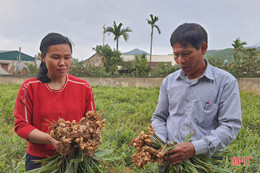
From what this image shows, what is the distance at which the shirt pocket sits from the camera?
146cm

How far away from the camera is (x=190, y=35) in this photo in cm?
145

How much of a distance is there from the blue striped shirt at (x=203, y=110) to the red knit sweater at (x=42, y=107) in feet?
2.13

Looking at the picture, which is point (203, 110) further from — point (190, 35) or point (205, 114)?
point (190, 35)

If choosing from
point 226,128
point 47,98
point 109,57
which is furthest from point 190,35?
point 109,57

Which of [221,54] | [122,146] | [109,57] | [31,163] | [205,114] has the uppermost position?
[221,54]

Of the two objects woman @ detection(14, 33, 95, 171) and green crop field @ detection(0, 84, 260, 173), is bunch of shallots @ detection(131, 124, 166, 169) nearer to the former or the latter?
green crop field @ detection(0, 84, 260, 173)

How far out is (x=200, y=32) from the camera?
4.91ft

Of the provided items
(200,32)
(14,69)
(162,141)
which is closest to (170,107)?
(162,141)

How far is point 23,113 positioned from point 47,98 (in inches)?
7.0

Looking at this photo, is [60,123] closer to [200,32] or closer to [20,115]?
[20,115]

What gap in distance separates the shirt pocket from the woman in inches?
33.0

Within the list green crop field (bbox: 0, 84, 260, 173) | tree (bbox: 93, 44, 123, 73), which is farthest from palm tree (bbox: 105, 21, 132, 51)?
green crop field (bbox: 0, 84, 260, 173)

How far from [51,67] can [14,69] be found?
2312 cm

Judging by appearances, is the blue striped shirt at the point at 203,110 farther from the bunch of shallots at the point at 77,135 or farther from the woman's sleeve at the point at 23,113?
the woman's sleeve at the point at 23,113
